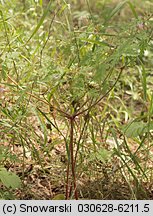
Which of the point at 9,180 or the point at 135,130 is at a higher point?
the point at 135,130

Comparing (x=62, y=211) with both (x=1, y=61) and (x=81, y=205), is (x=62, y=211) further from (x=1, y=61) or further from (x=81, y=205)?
(x=1, y=61)

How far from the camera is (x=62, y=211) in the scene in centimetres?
172

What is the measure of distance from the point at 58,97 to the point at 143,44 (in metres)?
0.50

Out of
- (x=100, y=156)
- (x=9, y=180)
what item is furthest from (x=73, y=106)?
(x=9, y=180)

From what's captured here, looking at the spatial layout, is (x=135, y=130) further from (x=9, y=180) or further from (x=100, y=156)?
(x=9, y=180)

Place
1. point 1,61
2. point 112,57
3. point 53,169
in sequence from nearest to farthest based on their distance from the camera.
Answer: point 112,57
point 1,61
point 53,169

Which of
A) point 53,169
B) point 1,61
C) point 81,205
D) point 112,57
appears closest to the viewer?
point 112,57

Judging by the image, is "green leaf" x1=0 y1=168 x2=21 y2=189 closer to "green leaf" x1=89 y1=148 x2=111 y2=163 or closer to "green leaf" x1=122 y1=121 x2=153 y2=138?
"green leaf" x1=89 y1=148 x2=111 y2=163

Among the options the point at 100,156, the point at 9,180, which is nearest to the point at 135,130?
the point at 100,156

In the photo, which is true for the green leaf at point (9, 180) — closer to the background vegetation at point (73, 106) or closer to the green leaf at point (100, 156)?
the background vegetation at point (73, 106)

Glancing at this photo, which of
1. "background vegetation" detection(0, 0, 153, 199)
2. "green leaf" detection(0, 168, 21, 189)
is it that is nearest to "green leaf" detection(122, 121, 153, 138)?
"background vegetation" detection(0, 0, 153, 199)

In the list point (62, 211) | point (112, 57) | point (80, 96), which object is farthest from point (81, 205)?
point (112, 57)

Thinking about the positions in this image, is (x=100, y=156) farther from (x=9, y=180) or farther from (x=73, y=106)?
(x=9, y=180)

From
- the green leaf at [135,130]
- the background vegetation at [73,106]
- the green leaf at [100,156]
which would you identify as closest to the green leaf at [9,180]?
the background vegetation at [73,106]
